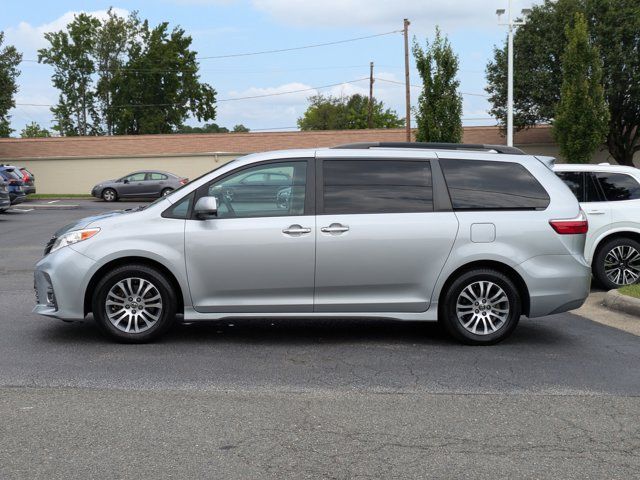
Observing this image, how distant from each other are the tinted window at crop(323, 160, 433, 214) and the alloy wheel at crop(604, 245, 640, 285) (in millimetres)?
4433

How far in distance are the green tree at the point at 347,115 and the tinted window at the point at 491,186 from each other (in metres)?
80.4

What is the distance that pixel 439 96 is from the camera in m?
24.6

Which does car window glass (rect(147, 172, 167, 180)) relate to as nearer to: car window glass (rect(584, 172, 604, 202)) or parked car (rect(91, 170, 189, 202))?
parked car (rect(91, 170, 189, 202))

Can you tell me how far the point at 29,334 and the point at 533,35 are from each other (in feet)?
126

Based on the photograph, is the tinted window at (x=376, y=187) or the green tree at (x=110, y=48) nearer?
the tinted window at (x=376, y=187)

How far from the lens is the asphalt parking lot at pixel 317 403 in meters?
4.39

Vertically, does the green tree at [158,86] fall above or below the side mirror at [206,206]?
above

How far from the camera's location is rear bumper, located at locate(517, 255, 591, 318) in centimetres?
729

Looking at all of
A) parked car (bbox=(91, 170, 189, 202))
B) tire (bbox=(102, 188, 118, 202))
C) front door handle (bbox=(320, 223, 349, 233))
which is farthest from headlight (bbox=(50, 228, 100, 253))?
tire (bbox=(102, 188, 118, 202))

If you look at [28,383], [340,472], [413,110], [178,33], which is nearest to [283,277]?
[28,383]

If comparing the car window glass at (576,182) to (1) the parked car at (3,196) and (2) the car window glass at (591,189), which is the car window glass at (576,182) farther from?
(1) the parked car at (3,196)

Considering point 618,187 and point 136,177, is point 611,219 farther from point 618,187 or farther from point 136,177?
point 136,177

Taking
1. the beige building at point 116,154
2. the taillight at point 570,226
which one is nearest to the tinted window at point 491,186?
the taillight at point 570,226

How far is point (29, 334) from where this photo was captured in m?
7.70
